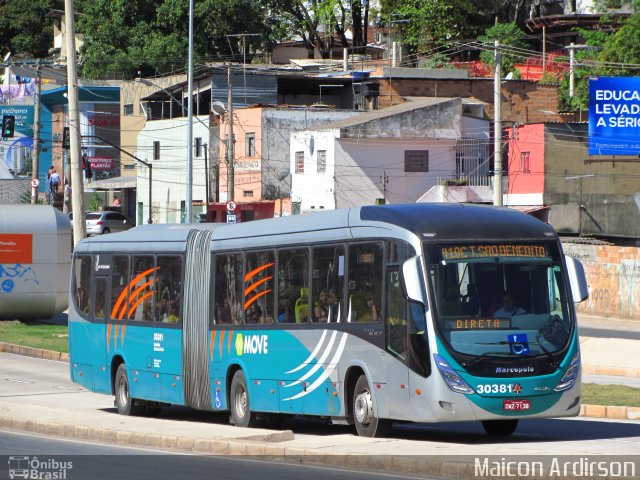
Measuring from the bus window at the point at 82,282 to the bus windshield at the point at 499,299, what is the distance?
1016 cm

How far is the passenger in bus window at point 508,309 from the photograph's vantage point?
15.1m

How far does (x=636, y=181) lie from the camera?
62.6 metres

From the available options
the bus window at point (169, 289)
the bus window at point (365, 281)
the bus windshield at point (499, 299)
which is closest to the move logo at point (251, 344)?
the bus window at point (169, 289)

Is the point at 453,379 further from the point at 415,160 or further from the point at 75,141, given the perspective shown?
the point at 415,160

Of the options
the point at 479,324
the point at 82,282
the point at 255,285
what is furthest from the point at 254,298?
the point at 82,282

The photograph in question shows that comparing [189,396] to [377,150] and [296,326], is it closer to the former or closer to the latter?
[296,326]

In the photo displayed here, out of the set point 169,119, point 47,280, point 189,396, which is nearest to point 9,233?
point 47,280

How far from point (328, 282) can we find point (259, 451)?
328cm

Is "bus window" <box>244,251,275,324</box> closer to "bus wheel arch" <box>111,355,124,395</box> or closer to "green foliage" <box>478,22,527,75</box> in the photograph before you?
"bus wheel arch" <box>111,355,124,395</box>

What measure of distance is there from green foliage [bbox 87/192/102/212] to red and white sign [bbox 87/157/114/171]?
1903 millimetres

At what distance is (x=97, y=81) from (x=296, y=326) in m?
76.2

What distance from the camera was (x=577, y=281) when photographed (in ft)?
51.0

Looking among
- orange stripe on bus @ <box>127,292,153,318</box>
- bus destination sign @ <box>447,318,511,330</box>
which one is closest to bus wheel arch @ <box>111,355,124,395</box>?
orange stripe on bus @ <box>127,292,153,318</box>

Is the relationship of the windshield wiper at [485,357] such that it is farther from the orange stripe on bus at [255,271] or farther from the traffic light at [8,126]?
the traffic light at [8,126]
